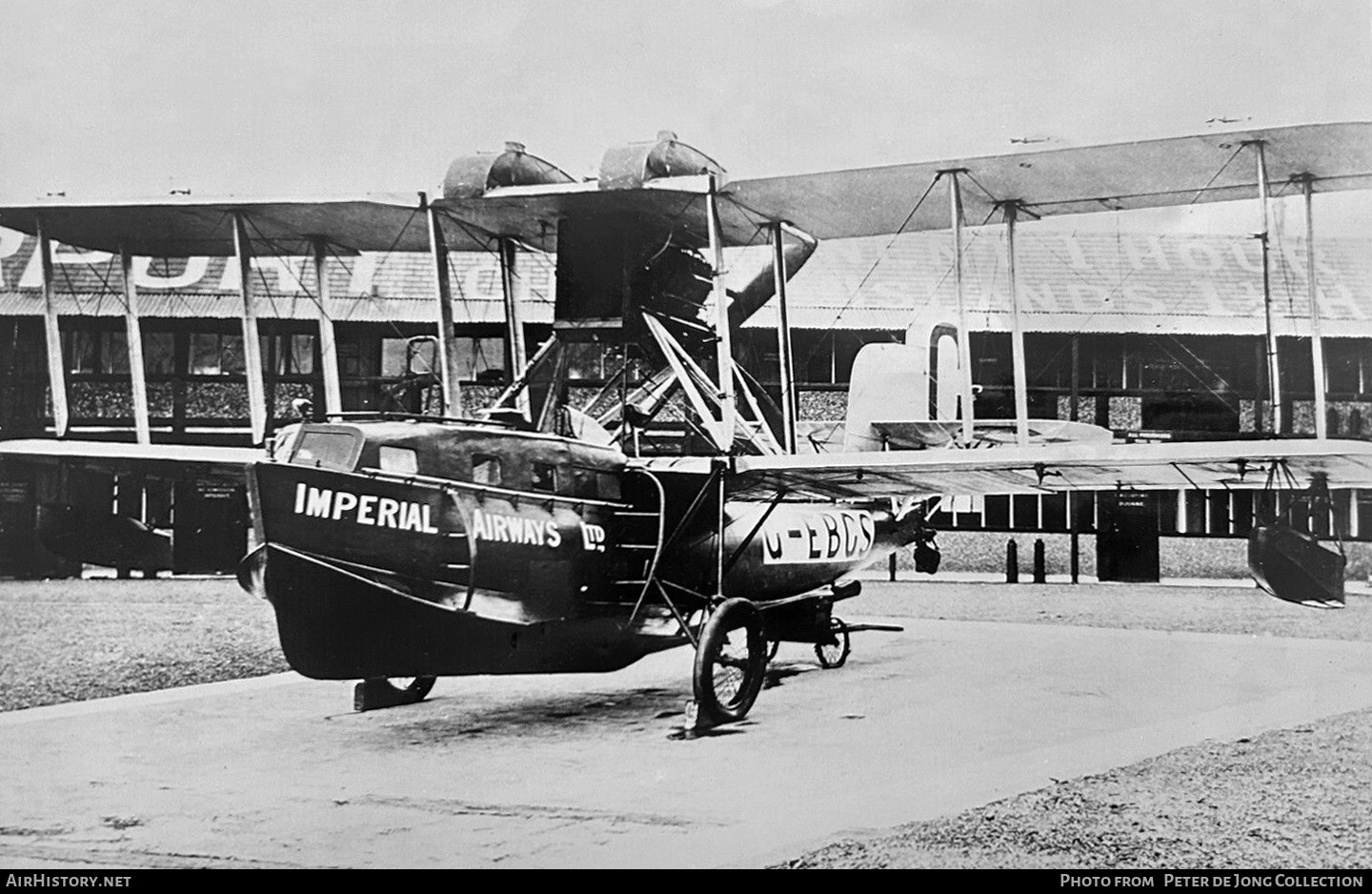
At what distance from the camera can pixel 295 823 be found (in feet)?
15.6

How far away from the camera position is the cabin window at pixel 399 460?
17.2 ft

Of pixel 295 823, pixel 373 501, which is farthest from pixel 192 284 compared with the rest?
pixel 295 823

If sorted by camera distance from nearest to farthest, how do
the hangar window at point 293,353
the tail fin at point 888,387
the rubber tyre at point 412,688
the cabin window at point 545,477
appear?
the cabin window at point 545,477
the rubber tyre at point 412,688
the tail fin at point 888,387
the hangar window at point 293,353

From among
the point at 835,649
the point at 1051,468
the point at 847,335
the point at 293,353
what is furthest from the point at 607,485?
the point at 293,353

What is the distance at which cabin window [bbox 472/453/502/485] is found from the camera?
5555mm

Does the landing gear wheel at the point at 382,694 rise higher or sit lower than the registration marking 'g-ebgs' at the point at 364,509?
lower

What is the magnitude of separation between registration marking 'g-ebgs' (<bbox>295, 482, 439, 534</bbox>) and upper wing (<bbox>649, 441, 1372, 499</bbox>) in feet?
5.55

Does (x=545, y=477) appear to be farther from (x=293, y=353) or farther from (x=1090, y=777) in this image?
(x=293, y=353)

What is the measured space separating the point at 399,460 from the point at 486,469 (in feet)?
1.58

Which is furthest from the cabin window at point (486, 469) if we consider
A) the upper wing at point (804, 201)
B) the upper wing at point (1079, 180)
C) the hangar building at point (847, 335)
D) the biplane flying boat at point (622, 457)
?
the upper wing at point (1079, 180)

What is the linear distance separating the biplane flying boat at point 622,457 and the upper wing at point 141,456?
1.1 inches

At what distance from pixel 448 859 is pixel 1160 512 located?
695cm

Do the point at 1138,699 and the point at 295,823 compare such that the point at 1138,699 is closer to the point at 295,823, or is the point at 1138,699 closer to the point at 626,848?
the point at 626,848

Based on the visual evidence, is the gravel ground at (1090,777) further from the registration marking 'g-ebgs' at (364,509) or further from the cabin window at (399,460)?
the cabin window at (399,460)
